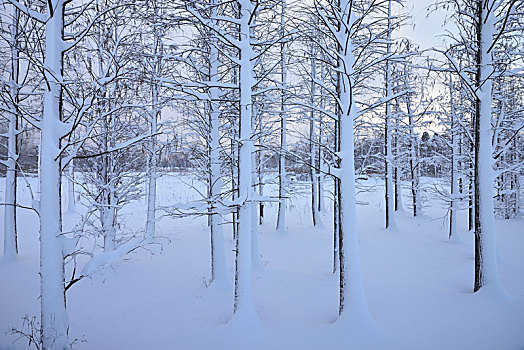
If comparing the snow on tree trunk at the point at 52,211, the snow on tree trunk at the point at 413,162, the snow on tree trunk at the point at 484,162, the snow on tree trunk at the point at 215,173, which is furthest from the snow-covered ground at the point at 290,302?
the snow on tree trunk at the point at 413,162

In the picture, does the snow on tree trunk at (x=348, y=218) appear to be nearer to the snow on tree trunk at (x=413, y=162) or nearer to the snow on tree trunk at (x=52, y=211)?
the snow on tree trunk at (x=52, y=211)

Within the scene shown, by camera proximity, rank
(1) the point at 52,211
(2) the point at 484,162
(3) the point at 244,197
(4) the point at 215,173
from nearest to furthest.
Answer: (1) the point at 52,211 → (3) the point at 244,197 → (2) the point at 484,162 → (4) the point at 215,173

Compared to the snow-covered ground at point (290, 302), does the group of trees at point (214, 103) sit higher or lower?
higher

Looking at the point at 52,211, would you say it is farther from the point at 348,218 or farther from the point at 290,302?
→ the point at 290,302

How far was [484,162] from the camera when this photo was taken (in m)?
6.25

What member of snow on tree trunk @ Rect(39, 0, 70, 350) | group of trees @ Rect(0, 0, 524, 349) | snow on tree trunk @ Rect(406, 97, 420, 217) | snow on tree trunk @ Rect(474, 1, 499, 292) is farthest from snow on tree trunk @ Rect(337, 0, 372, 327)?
snow on tree trunk @ Rect(406, 97, 420, 217)

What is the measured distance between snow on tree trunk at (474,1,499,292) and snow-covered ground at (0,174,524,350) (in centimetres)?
73

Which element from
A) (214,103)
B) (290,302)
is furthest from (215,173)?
(290,302)

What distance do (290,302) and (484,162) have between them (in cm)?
529

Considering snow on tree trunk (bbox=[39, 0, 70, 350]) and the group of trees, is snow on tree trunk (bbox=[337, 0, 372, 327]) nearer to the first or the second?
the group of trees

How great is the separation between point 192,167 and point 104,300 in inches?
162

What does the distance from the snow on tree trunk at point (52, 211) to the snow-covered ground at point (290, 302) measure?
174 centimetres

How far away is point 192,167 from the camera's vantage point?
8781mm

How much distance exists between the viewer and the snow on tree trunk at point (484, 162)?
6.05 meters
